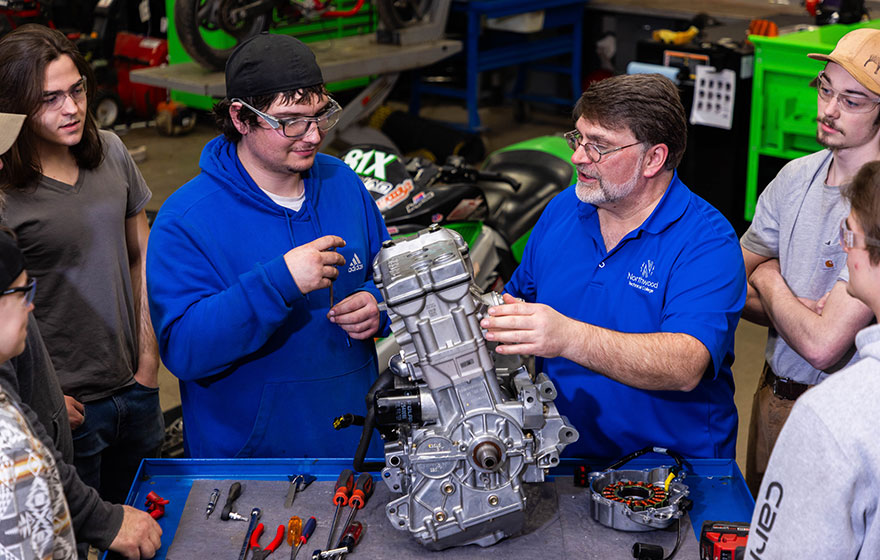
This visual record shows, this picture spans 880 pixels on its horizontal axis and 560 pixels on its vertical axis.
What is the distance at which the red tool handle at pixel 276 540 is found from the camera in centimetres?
164

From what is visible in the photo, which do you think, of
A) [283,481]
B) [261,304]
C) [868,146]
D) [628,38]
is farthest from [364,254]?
[628,38]

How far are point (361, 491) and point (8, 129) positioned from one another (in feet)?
3.38

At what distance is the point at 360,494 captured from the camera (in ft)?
5.80

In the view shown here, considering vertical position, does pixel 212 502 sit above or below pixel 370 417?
below

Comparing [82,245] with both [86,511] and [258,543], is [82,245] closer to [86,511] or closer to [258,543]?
[86,511]

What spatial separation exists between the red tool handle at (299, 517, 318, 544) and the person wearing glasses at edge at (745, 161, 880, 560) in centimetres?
80

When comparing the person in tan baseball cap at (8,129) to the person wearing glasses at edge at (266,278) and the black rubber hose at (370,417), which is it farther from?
the black rubber hose at (370,417)

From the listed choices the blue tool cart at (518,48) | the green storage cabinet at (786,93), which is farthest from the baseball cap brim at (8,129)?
the blue tool cart at (518,48)

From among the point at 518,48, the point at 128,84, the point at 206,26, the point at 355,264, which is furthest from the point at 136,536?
the point at 128,84

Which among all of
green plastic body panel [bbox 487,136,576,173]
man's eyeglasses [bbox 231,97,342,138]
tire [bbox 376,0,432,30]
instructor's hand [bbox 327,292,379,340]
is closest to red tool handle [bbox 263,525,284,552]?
instructor's hand [bbox 327,292,379,340]

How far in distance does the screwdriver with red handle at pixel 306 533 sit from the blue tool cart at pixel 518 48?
5.20m

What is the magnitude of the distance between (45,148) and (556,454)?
143cm

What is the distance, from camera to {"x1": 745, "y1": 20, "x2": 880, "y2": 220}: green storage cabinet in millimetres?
4105

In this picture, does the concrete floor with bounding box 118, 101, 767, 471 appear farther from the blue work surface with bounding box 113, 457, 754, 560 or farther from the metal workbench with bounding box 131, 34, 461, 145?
the blue work surface with bounding box 113, 457, 754, 560
